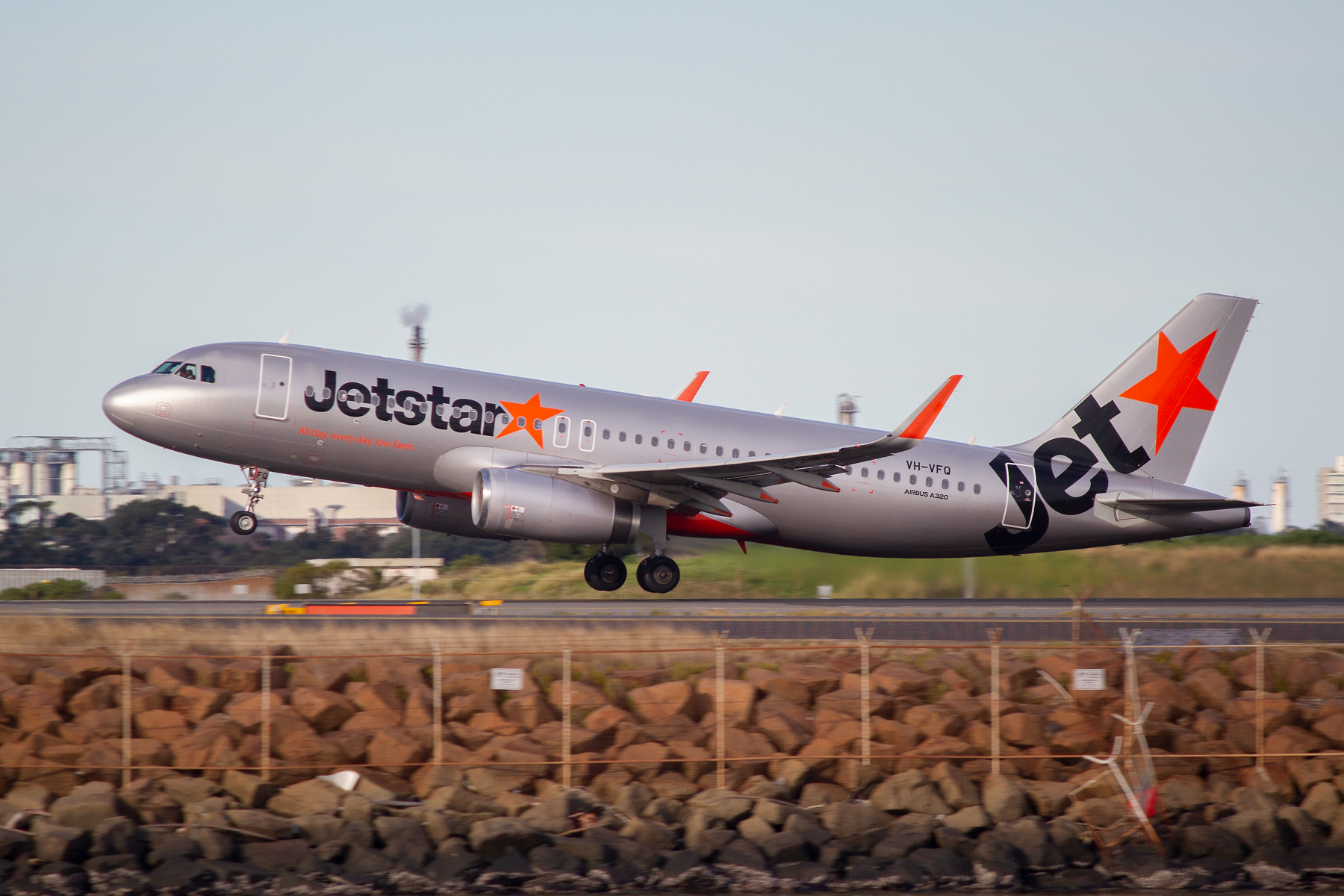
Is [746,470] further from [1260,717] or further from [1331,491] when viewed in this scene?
[1331,491]

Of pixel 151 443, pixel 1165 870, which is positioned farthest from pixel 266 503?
pixel 1165 870

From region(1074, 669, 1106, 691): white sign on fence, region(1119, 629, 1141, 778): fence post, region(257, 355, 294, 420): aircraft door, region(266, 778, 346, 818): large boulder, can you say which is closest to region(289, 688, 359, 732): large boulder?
region(266, 778, 346, 818): large boulder

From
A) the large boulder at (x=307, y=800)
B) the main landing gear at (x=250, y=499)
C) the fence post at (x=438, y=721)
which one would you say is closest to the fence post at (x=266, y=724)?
the large boulder at (x=307, y=800)

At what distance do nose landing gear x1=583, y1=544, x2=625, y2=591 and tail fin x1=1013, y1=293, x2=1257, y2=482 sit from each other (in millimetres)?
9731

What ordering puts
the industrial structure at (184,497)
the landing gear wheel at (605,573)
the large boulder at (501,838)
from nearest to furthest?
the large boulder at (501,838) < the landing gear wheel at (605,573) < the industrial structure at (184,497)

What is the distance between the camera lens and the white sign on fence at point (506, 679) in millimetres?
15680

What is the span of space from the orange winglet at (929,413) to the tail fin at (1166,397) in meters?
6.99

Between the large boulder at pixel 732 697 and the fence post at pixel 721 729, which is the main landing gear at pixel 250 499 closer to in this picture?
the large boulder at pixel 732 697

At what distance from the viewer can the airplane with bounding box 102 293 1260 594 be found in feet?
75.6

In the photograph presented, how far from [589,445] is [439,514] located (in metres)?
3.73

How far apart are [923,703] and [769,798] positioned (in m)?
3.17

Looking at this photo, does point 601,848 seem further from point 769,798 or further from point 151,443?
point 151,443

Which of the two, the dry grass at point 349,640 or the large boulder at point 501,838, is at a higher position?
the dry grass at point 349,640

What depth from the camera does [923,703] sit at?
17203 mm
